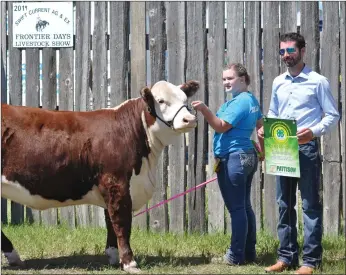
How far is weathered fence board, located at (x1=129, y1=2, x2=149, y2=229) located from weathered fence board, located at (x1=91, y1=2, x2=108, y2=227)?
30 centimetres

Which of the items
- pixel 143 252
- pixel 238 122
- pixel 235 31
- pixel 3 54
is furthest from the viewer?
pixel 3 54

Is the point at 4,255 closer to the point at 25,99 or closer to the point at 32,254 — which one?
the point at 32,254

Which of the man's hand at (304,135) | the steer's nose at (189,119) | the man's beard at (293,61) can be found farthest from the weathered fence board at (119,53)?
the man's hand at (304,135)

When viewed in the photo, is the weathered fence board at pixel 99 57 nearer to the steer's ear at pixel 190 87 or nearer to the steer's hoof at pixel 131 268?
the steer's ear at pixel 190 87

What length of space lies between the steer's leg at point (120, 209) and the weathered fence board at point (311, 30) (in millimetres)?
2438

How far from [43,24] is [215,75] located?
6.43ft

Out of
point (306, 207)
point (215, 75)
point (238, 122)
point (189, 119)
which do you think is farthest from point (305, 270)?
point (215, 75)

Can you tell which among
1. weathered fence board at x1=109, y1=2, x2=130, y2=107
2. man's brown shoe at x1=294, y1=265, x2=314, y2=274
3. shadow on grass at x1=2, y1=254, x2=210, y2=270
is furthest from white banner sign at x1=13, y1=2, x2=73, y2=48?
man's brown shoe at x1=294, y1=265, x2=314, y2=274

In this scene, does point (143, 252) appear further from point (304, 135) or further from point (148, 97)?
point (304, 135)

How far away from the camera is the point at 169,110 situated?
566cm

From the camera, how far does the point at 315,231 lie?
214 inches

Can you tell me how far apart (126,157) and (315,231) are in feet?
5.28

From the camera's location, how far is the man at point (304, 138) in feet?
17.7

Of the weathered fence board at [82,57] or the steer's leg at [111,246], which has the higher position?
the weathered fence board at [82,57]
